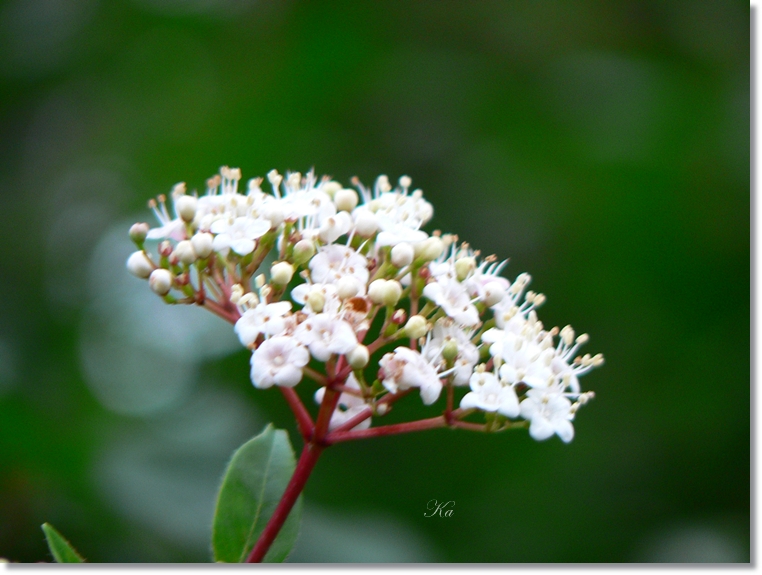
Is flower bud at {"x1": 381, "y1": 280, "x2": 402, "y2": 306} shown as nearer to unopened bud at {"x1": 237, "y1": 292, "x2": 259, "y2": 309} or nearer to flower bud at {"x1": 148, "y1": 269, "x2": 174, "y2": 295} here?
unopened bud at {"x1": 237, "y1": 292, "x2": 259, "y2": 309}

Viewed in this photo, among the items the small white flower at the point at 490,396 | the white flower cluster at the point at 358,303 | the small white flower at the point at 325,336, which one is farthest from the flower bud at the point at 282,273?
the small white flower at the point at 490,396

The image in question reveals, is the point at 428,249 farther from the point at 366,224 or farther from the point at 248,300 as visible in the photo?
the point at 248,300

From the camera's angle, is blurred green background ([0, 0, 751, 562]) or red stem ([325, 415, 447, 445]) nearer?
red stem ([325, 415, 447, 445])

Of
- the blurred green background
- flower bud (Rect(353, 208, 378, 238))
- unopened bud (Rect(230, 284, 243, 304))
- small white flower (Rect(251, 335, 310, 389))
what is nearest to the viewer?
small white flower (Rect(251, 335, 310, 389))

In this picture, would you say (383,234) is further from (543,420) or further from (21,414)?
(21,414)

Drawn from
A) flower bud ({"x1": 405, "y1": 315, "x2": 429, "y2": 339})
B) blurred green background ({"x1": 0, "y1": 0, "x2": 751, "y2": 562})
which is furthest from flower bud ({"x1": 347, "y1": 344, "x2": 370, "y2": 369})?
blurred green background ({"x1": 0, "y1": 0, "x2": 751, "y2": 562})

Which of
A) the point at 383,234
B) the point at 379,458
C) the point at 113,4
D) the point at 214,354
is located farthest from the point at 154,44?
the point at 383,234
